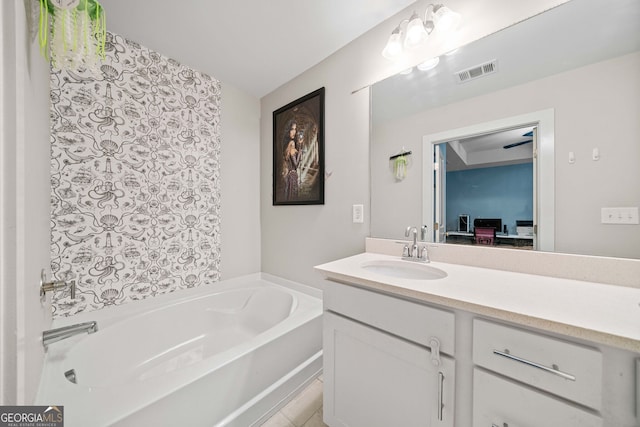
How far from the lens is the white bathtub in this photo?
0.86 m

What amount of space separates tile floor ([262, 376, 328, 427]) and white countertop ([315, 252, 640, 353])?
85 cm

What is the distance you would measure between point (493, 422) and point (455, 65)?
1561 millimetres

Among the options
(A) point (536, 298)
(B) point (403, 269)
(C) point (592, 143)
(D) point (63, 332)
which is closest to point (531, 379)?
(A) point (536, 298)

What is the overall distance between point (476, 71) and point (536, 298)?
3.69 feet

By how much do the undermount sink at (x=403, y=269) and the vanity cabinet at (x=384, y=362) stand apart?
31 centimetres

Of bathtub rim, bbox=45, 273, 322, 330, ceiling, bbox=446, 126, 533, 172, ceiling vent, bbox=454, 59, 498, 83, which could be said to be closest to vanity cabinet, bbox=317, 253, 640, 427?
ceiling, bbox=446, 126, 533, 172

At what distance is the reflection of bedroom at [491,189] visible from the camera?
1006mm

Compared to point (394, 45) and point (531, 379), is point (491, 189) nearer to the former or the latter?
point (531, 379)

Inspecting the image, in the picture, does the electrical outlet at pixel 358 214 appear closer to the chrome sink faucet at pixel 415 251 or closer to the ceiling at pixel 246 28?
the chrome sink faucet at pixel 415 251

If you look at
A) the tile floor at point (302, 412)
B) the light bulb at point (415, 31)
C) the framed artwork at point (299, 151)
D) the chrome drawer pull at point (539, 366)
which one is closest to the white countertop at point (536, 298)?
the chrome drawer pull at point (539, 366)

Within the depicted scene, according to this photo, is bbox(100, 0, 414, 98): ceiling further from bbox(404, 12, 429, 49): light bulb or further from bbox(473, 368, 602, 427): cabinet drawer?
bbox(473, 368, 602, 427): cabinet drawer

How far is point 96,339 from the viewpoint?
1281mm

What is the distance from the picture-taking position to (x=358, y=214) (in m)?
1.60

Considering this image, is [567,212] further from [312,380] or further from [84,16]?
[84,16]
